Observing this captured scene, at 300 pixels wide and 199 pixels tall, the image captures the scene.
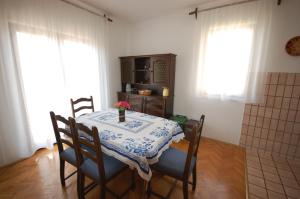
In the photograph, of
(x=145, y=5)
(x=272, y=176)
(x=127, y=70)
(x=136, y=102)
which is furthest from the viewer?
(x=127, y=70)

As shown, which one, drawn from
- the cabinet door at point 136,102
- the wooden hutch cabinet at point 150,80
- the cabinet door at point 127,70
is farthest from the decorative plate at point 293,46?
the cabinet door at point 127,70

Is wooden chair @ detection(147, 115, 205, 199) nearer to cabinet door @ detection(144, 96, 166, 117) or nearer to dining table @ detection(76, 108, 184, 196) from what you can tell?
dining table @ detection(76, 108, 184, 196)

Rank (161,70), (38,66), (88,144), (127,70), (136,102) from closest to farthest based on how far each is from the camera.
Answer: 1. (88,144)
2. (38,66)
3. (161,70)
4. (136,102)
5. (127,70)

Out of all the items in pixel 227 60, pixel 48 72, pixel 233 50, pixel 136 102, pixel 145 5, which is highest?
pixel 145 5

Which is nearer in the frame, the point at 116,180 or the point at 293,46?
the point at 116,180

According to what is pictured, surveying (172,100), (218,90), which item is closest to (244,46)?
(218,90)

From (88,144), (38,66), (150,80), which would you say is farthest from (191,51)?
(38,66)

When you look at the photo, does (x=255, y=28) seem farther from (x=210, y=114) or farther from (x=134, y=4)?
(x=134, y=4)

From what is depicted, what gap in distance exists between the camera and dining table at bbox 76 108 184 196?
1123 mm

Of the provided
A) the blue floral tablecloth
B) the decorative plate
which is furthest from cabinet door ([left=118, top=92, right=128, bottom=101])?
the decorative plate

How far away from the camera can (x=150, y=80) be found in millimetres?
3047

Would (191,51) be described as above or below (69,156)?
above

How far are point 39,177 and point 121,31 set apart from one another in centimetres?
316

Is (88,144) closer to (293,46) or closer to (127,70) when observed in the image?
(127,70)
